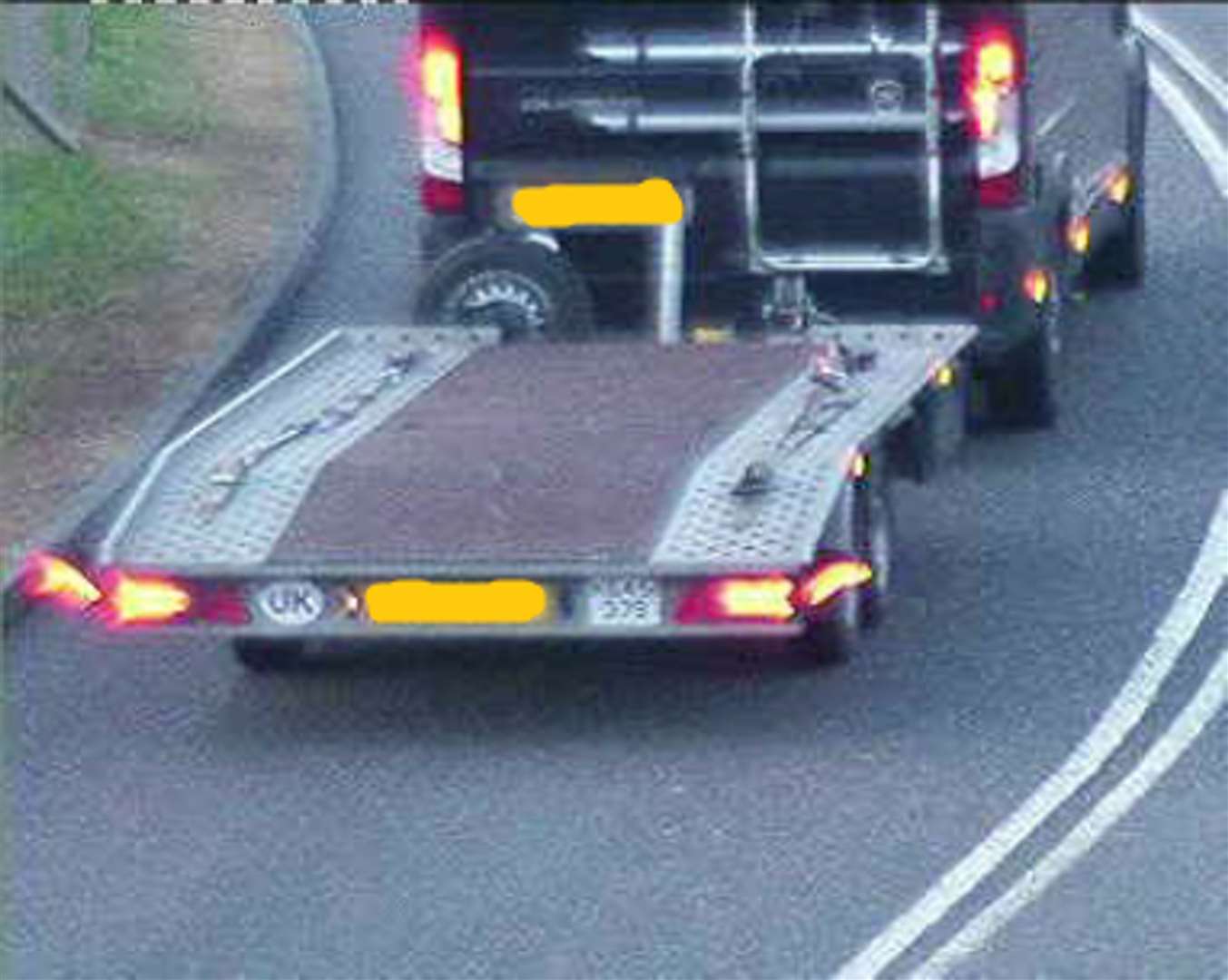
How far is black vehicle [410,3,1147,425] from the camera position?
613 inches

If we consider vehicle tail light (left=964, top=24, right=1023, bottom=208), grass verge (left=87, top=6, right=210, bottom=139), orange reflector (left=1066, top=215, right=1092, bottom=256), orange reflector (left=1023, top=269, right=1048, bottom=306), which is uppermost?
vehicle tail light (left=964, top=24, right=1023, bottom=208)

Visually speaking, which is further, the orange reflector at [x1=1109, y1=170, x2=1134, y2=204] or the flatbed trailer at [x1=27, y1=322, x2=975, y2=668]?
the orange reflector at [x1=1109, y1=170, x2=1134, y2=204]

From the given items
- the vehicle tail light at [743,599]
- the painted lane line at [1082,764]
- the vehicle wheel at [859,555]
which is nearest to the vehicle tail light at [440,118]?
the vehicle wheel at [859,555]

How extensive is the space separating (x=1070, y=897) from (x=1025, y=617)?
3.18 metres

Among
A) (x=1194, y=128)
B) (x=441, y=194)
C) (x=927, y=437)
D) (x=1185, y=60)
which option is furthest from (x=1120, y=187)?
(x=1185, y=60)

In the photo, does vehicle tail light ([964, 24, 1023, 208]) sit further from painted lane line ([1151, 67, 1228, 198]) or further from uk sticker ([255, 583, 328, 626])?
painted lane line ([1151, 67, 1228, 198])

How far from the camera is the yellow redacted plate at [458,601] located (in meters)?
12.4

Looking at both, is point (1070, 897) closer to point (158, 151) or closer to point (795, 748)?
point (795, 748)

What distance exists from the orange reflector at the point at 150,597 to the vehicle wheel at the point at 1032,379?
4.88 meters

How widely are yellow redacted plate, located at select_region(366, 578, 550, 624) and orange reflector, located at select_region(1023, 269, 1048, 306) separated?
4172 mm

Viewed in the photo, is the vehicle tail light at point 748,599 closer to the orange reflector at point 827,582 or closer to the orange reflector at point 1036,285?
the orange reflector at point 827,582

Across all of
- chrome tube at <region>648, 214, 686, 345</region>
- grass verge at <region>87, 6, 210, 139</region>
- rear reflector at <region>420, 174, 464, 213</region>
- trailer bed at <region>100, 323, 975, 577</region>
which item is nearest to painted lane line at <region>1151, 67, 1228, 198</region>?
grass verge at <region>87, 6, 210, 139</region>

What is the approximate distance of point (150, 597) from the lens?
Answer: 1256 cm

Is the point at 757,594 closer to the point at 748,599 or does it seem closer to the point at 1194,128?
the point at 748,599
